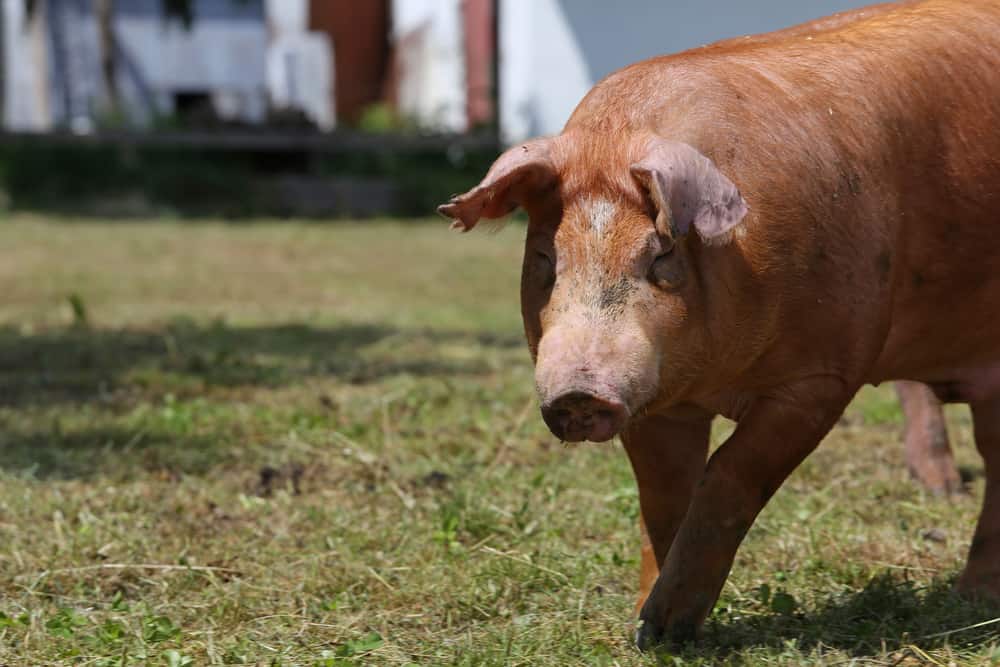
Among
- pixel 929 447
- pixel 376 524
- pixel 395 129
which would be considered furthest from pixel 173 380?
pixel 395 129

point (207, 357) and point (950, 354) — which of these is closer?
point (950, 354)

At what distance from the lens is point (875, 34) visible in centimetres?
365

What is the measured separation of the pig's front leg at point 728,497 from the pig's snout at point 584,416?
16.6 inches

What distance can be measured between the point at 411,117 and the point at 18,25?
17.3 metres

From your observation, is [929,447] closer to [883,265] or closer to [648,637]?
[883,265]

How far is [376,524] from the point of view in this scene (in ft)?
14.5

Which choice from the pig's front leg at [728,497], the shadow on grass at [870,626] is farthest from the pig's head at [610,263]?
the shadow on grass at [870,626]

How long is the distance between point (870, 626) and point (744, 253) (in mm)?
968

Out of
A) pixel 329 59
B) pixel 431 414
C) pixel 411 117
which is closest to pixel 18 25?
pixel 329 59

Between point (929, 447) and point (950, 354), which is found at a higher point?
point (950, 354)

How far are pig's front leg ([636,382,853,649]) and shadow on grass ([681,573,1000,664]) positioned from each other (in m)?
0.10

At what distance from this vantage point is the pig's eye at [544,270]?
122 inches

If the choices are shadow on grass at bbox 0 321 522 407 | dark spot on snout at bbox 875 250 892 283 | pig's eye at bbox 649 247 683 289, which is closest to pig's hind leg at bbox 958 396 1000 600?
dark spot on snout at bbox 875 250 892 283

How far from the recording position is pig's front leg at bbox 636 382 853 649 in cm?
318
